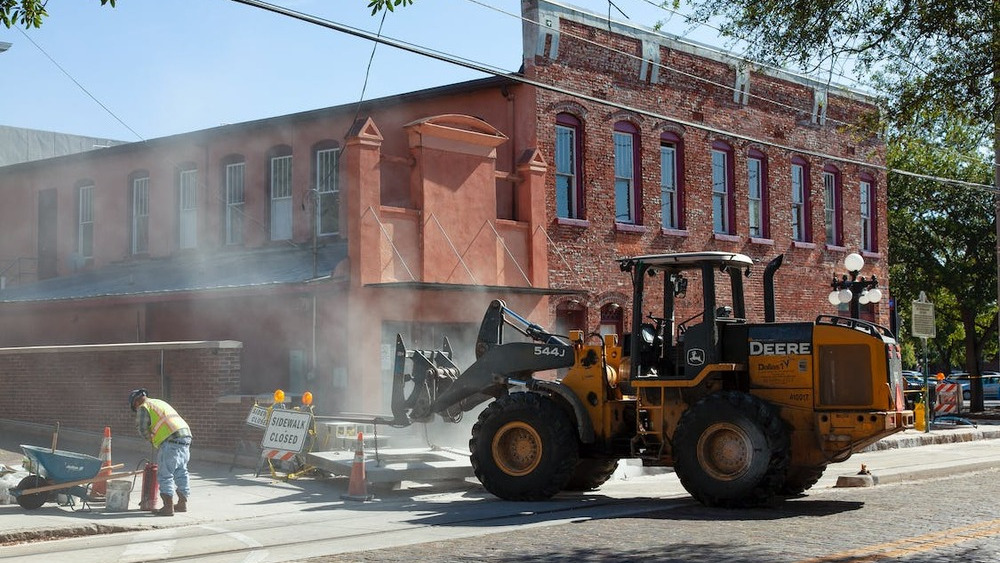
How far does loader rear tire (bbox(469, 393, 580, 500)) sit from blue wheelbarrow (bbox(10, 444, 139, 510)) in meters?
4.29

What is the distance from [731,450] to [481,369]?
3709 millimetres

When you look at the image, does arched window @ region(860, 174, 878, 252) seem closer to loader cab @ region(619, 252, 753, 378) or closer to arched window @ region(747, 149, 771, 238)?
arched window @ region(747, 149, 771, 238)

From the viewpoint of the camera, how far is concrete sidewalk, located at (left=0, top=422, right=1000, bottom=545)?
41.9 feet

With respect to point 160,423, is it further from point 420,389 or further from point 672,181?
point 672,181

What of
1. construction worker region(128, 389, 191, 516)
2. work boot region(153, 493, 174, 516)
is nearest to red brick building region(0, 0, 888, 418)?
construction worker region(128, 389, 191, 516)

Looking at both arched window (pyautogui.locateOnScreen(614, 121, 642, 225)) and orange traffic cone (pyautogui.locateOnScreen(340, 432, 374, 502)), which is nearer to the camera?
orange traffic cone (pyautogui.locateOnScreen(340, 432, 374, 502))

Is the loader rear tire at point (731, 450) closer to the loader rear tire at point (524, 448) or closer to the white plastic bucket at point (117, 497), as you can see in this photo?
the loader rear tire at point (524, 448)

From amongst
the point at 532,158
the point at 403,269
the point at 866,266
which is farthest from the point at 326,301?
the point at 866,266

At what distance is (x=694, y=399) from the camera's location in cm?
1483

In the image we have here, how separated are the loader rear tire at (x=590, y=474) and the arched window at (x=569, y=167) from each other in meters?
8.89

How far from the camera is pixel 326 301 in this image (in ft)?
70.0

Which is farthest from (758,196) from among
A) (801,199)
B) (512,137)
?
(512,137)

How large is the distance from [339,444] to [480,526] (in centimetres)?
565

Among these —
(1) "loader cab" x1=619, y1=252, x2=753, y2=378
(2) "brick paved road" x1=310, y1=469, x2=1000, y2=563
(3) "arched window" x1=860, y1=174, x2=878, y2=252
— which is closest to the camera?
(2) "brick paved road" x1=310, y1=469, x2=1000, y2=563
